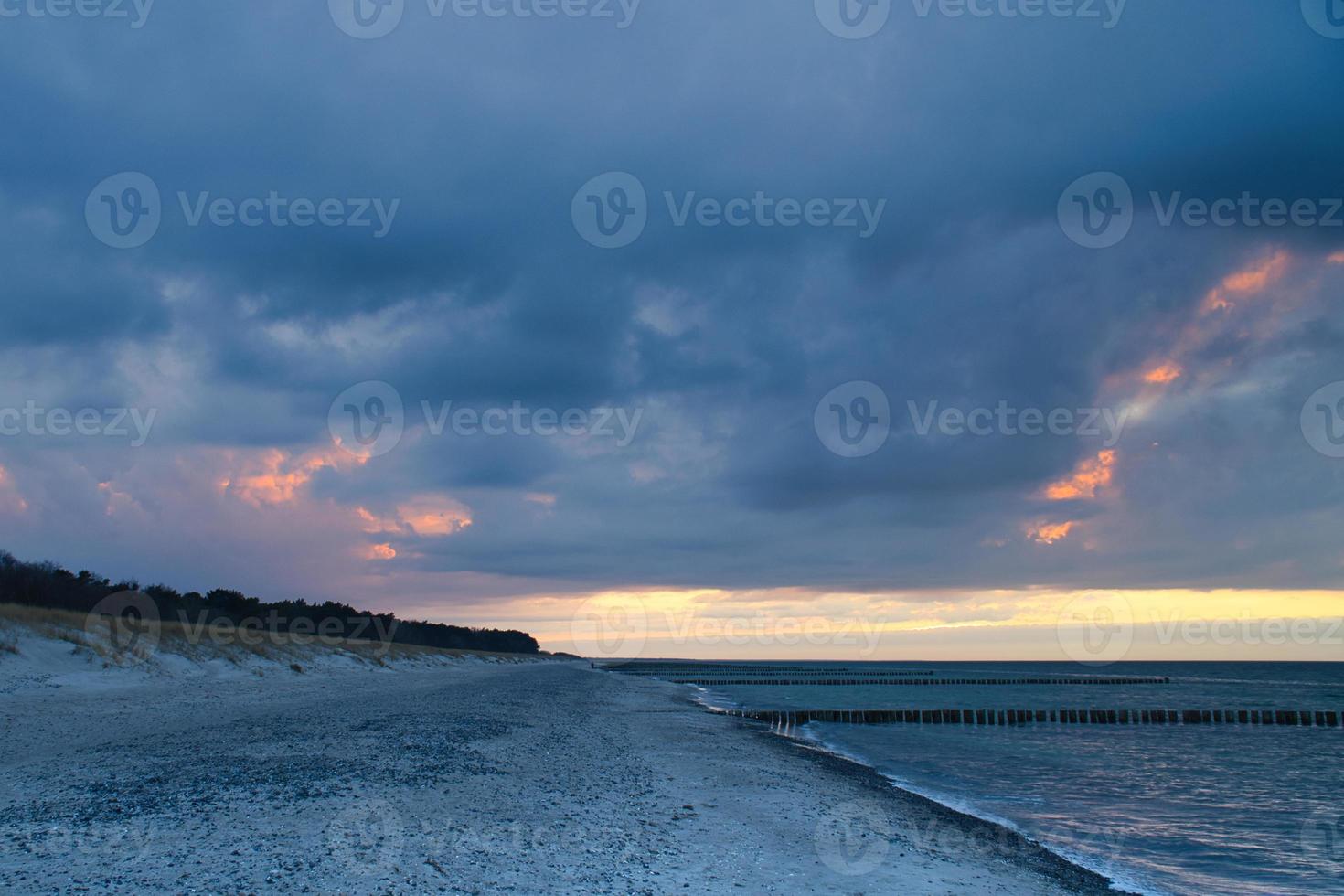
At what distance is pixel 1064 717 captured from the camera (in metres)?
58.5

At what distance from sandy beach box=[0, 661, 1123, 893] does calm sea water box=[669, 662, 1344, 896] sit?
299 cm

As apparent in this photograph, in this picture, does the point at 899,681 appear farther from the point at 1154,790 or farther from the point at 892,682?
Result: the point at 1154,790

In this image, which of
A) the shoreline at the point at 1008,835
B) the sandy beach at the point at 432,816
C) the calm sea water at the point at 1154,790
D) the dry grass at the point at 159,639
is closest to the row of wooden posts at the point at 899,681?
the calm sea water at the point at 1154,790

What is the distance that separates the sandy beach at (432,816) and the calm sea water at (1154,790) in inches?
118

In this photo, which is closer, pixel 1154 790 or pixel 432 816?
pixel 432 816

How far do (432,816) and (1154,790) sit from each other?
25.5m

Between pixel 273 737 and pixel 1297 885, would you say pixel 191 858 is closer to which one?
pixel 273 737

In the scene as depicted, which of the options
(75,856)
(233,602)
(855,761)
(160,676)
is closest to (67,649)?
(160,676)

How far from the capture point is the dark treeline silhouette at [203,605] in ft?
148

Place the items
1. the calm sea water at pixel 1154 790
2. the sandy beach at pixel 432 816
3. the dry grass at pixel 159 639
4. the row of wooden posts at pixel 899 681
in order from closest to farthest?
the sandy beach at pixel 432 816 < the calm sea water at pixel 1154 790 < the dry grass at pixel 159 639 < the row of wooden posts at pixel 899 681

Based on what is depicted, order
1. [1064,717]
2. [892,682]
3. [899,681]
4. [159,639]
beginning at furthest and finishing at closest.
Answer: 1. [899,681]
2. [892,682]
3. [1064,717]
4. [159,639]

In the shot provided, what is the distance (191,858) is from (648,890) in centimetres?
559

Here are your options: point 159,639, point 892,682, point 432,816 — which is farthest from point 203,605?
point 892,682

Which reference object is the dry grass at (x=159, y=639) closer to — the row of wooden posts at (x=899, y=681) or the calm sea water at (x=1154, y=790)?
the calm sea water at (x=1154, y=790)
